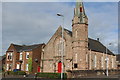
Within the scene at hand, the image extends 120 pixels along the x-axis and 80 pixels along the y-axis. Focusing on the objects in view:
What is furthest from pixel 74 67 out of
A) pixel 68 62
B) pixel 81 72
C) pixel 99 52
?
pixel 99 52

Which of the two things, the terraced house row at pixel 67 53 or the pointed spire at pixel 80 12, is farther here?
the pointed spire at pixel 80 12

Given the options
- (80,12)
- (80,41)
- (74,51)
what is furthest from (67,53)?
(80,12)

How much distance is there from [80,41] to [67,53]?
498 centimetres

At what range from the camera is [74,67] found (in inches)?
1485

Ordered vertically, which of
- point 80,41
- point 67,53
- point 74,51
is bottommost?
point 67,53

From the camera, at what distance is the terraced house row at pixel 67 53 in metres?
37.7

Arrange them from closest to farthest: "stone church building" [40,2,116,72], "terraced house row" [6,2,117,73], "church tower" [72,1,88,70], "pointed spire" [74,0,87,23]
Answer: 1. "church tower" [72,1,88,70]
2. "stone church building" [40,2,116,72]
3. "terraced house row" [6,2,117,73]
4. "pointed spire" [74,0,87,23]

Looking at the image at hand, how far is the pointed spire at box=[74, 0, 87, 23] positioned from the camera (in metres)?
38.8

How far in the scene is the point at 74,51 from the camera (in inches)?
1494

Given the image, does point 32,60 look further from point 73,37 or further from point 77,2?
point 77,2

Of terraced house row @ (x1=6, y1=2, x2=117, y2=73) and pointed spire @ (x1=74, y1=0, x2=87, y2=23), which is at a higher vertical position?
pointed spire @ (x1=74, y1=0, x2=87, y2=23)

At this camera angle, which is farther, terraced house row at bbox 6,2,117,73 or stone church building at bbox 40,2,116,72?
terraced house row at bbox 6,2,117,73

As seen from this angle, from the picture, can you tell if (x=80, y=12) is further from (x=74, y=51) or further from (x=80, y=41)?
(x=74, y=51)

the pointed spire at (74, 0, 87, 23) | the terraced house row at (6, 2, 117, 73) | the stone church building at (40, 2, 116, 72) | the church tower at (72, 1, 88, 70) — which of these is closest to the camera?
the church tower at (72, 1, 88, 70)
